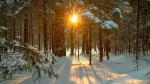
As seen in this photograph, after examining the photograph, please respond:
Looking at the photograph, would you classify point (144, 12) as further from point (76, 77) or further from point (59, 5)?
point (76, 77)

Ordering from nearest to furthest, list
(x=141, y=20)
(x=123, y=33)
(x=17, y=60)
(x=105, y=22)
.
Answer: (x=17, y=60) < (x=105, y=22) < (x=141, y=20) < (x=123, y=33)

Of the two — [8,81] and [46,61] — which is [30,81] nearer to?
[8,81]

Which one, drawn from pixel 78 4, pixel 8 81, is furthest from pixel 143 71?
pixel 78 4

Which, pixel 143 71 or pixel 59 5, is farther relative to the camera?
pixel 59 5

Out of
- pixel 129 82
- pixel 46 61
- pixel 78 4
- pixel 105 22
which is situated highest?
pixel 78 4

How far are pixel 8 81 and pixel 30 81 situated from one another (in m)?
0.81

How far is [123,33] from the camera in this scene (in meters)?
36.7

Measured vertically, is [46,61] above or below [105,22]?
below

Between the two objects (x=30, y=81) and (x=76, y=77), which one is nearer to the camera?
(x=30, y=81)

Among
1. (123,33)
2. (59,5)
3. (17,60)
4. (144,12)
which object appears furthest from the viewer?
(123,33)

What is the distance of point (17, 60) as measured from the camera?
913 cm

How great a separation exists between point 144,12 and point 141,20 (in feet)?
6.29

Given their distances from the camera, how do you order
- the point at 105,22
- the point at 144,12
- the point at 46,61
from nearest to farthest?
1. the point at 46,61
2. the point at 105,22
3. the point at 144,12

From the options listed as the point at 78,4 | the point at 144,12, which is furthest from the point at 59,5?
the point at 144,12
